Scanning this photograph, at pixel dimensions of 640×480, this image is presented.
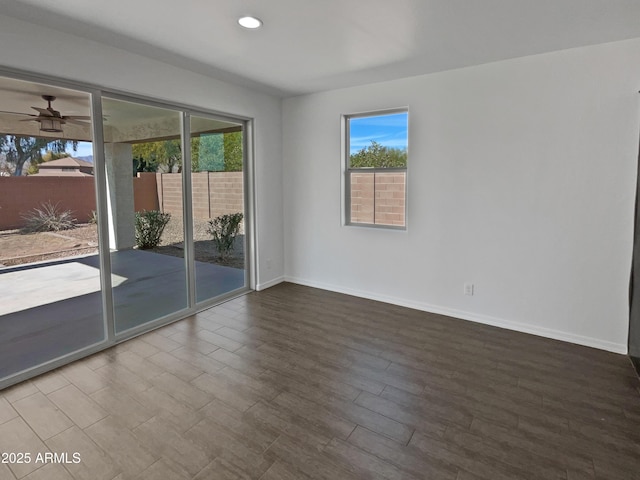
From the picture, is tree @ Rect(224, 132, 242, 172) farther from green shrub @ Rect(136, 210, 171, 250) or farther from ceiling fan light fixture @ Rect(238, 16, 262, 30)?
ceiling fan light fixture @ Rect(238, 16, 262, 30)

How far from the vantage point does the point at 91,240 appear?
3027 mm

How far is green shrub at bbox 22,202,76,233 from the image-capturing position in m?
2.70

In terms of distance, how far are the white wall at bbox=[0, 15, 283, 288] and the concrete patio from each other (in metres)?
1.28

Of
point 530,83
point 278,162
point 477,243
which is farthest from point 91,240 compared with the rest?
point 530,83

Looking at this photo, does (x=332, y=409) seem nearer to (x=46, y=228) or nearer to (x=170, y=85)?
(x=46, y=228)

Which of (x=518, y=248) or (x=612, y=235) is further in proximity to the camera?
(x=518, y=248)

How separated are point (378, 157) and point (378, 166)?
0.10 m

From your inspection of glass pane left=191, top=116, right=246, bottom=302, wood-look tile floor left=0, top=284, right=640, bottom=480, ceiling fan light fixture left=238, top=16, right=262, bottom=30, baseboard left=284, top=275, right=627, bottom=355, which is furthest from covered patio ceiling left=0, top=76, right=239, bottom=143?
baseboard left=284, top=275, right=627, bottom=355

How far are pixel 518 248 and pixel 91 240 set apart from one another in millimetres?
3802

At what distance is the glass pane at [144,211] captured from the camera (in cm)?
321

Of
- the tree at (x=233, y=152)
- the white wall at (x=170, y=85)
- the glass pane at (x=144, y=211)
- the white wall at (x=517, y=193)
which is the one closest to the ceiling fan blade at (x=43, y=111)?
the white wall at (x=170, y=85)

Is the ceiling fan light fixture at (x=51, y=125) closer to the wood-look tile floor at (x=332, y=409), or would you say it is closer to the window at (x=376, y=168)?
the wood-look tile floor at (x=332, y=409)

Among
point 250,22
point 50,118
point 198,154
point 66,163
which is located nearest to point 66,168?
point 66,163

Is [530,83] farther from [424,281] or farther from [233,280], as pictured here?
[233,280]
